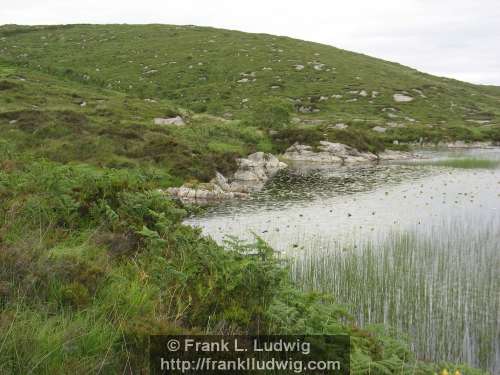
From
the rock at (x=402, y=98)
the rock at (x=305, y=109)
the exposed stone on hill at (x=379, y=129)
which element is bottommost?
the exposed stone on hill at (x=379, y=129)

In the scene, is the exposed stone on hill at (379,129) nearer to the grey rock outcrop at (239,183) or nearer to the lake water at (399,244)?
the grey rock outcrop at (239,183)

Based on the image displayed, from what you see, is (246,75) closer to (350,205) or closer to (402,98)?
(402,98)

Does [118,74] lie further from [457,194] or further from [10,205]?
[10,205]

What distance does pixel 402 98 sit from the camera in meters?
105

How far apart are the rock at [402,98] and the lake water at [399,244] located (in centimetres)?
6789

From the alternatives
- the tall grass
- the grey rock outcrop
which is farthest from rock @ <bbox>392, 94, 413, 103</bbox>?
the tall grass

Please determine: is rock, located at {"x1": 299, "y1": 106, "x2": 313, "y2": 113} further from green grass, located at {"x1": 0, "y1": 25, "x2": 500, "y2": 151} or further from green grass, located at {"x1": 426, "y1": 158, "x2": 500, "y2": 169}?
green grass, located at {"x1": 426, "y1": 158, "x2": 500, "y2": 169}

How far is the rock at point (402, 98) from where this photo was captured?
103562mm

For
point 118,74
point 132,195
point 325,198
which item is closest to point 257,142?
point 325,198

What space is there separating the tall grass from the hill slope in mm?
64706

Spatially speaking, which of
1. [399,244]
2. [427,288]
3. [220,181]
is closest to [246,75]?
[220,181]

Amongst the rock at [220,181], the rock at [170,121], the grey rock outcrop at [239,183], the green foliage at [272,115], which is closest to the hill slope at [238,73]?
the green foliage at [272,115]

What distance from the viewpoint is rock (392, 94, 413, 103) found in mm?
103562

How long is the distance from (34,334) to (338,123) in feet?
245
